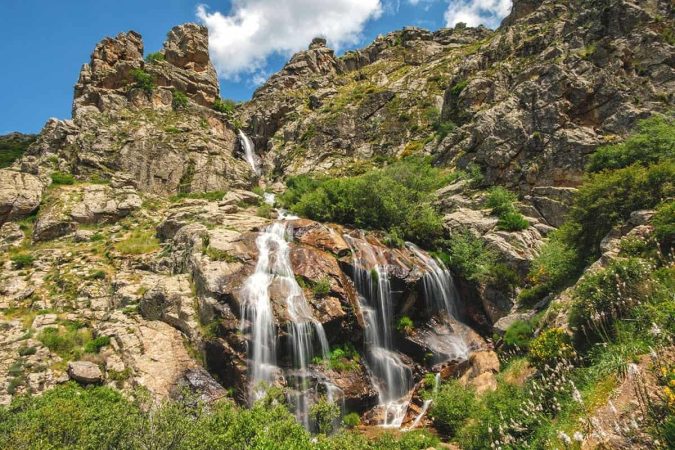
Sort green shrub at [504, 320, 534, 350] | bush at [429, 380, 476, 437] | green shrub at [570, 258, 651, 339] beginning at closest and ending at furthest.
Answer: green shrub at [570, 258, 651, 339] < bush at [429, 380, 476, 437] < green shrub at [504, 320, 534, 350]

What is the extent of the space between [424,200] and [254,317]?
19727 mm

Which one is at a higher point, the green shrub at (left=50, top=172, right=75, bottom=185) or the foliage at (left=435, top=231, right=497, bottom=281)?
the green shrub at (left=50, top=172, right=75, bottom=185)

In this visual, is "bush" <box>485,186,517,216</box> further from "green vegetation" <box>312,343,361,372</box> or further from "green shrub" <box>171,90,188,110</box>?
"green shrub" <box>171,90,188,110</box>

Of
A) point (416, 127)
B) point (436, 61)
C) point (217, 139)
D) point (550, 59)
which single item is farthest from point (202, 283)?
point (436, 61)

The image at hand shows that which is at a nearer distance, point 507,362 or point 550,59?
point 507,362

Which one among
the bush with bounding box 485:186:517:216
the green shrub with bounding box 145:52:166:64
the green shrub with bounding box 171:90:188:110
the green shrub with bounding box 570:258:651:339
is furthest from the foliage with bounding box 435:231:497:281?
the green shrub with bounding box 145:52:166:64

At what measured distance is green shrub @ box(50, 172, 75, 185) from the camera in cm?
3766

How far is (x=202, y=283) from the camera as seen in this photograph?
22312 mm

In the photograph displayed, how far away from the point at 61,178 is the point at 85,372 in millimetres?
26963

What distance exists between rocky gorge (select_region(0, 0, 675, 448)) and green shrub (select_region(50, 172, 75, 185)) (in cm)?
73

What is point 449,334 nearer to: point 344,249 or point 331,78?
point 344,249

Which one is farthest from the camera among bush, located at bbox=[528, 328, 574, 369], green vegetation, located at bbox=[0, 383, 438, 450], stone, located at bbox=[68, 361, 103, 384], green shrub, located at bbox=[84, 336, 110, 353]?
green shrub, located at bbox=[84, 336, 110, 353]

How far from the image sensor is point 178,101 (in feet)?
180

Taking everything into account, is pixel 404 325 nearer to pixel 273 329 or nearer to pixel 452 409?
pixel 452 409
